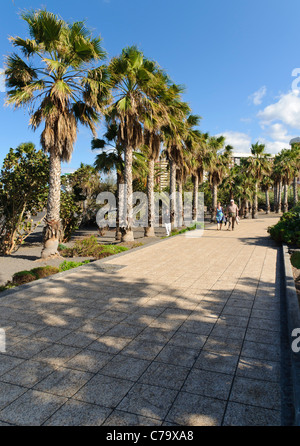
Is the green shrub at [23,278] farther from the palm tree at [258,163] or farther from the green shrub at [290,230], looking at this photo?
the palm tree at [258,163]

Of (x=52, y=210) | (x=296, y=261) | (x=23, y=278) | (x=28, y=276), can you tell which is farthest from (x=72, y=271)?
(x=296, y=261)

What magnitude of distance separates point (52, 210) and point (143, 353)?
977 centimetres

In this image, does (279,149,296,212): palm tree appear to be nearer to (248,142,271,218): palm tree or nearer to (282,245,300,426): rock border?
(248,142,271,218): palm tree

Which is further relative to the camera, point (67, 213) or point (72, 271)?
point (67, 213)

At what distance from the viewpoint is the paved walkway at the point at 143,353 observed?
2.86m

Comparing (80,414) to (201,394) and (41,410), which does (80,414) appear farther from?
(201,394)

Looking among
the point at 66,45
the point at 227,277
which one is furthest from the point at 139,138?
the point at 227,277

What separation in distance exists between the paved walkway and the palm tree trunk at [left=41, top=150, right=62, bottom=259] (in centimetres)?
544

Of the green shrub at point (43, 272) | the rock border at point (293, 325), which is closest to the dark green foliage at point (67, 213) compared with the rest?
the green shrub at point (43, 272)

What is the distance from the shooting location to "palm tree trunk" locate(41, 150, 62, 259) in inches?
493

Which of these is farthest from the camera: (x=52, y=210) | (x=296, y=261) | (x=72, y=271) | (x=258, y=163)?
(x=258, y=163)

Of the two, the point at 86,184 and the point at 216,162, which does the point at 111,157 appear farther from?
the point at 216,162

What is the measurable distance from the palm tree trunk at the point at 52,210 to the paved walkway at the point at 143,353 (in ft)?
17.9

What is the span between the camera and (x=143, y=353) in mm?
3947
